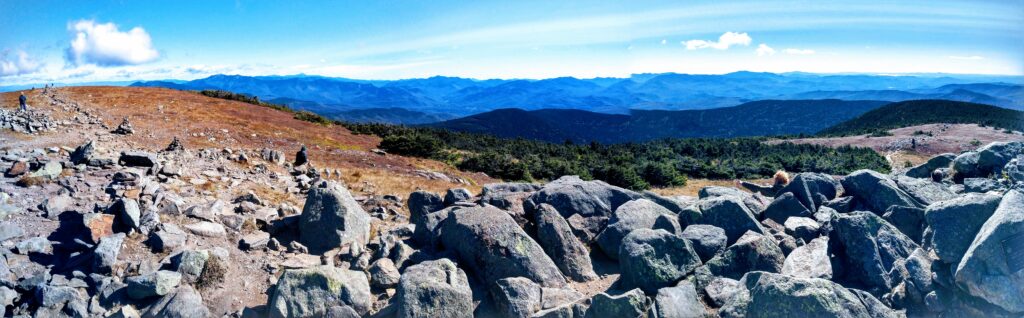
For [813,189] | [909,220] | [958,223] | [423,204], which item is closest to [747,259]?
[958,223]

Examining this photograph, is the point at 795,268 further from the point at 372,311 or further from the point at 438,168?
the point at 438,168

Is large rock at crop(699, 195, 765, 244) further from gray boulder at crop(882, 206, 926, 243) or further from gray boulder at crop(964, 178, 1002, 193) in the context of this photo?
gray boulder at crop(964, 178, 1002, 193)

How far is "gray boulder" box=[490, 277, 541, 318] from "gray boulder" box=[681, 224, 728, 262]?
4.44m

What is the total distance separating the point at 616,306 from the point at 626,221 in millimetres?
4000

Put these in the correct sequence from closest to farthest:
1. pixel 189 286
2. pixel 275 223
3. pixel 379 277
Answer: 1. pixel 189 286
2. pixel 379 277
3. pixel 275 223

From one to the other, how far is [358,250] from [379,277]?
6.08 ft

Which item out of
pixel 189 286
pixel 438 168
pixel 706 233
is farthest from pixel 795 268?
pixel 438 168

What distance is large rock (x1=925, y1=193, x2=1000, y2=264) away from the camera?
861cm

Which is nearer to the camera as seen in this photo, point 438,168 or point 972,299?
point 972,299

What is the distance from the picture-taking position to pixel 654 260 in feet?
33.6

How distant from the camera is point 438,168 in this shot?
104 feet

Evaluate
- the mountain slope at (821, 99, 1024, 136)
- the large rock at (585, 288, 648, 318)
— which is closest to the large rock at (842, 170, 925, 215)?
the large rock at (585, 288, 648, 318)

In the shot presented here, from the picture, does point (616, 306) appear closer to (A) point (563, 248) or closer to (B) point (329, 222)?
(A) point (563, 248)

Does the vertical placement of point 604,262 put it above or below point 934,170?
below
